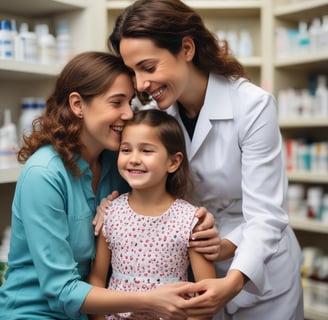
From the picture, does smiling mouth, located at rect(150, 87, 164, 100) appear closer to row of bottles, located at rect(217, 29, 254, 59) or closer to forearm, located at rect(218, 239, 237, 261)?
forearm, located at rect(218, 239, 237, 261)

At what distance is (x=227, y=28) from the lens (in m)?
3.09

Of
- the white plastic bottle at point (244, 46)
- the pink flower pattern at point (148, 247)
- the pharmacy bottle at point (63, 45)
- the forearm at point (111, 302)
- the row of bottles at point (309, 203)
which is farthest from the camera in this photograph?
the white plastic bottle at point (244, 46)

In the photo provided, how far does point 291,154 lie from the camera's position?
9.40 feet

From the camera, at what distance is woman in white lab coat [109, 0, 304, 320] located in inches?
49.9

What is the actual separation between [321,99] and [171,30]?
64.4 inches

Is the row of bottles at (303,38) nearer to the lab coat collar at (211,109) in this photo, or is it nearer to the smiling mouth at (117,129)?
the lab coat collar at (211,109)

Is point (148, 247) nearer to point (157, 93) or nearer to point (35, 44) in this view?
point (157, 93)

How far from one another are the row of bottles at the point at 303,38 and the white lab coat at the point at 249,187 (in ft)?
4.64

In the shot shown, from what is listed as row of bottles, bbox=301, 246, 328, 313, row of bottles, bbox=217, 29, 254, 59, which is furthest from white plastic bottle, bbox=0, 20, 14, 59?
row of bottles, bbox=301, 246, 328, 313

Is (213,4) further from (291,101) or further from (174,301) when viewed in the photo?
(174,301)

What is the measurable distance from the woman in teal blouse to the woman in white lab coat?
0.09 meters

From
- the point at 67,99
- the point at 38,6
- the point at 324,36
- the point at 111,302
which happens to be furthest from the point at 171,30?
the point at 324,36

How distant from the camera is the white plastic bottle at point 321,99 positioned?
2660 millimetres

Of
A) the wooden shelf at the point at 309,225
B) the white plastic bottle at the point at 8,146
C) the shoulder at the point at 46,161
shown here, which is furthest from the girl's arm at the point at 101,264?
the wooden shelf at the point at 309,225
